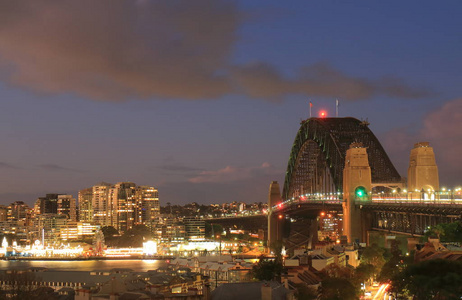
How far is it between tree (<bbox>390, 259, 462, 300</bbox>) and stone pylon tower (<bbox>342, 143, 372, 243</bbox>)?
42.5 meters

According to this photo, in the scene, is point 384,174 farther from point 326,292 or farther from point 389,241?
point 326,292

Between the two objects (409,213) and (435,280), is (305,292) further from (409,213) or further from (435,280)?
(409,213)

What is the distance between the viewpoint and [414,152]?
71.3 metres

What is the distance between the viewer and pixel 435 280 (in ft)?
104

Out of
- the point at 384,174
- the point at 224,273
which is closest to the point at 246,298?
the point at 224,273

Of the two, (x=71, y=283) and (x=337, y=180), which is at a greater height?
(x=337, y=180)

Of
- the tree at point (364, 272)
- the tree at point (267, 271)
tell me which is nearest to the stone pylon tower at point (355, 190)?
the tree at point (267, 271)

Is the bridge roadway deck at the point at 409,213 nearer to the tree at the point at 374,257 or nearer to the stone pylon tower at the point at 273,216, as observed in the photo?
the tree at the point at 374,257

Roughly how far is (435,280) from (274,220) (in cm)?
11104

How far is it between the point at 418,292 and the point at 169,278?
4752 centimetres

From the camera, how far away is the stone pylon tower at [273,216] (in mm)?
140938

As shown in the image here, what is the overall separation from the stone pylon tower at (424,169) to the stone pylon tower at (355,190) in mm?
7106

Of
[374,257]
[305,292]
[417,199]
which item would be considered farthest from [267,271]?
[305,292]

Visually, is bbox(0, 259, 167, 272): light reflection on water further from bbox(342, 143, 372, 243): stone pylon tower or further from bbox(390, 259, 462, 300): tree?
bbox(390, 259, 462, 300): tree
